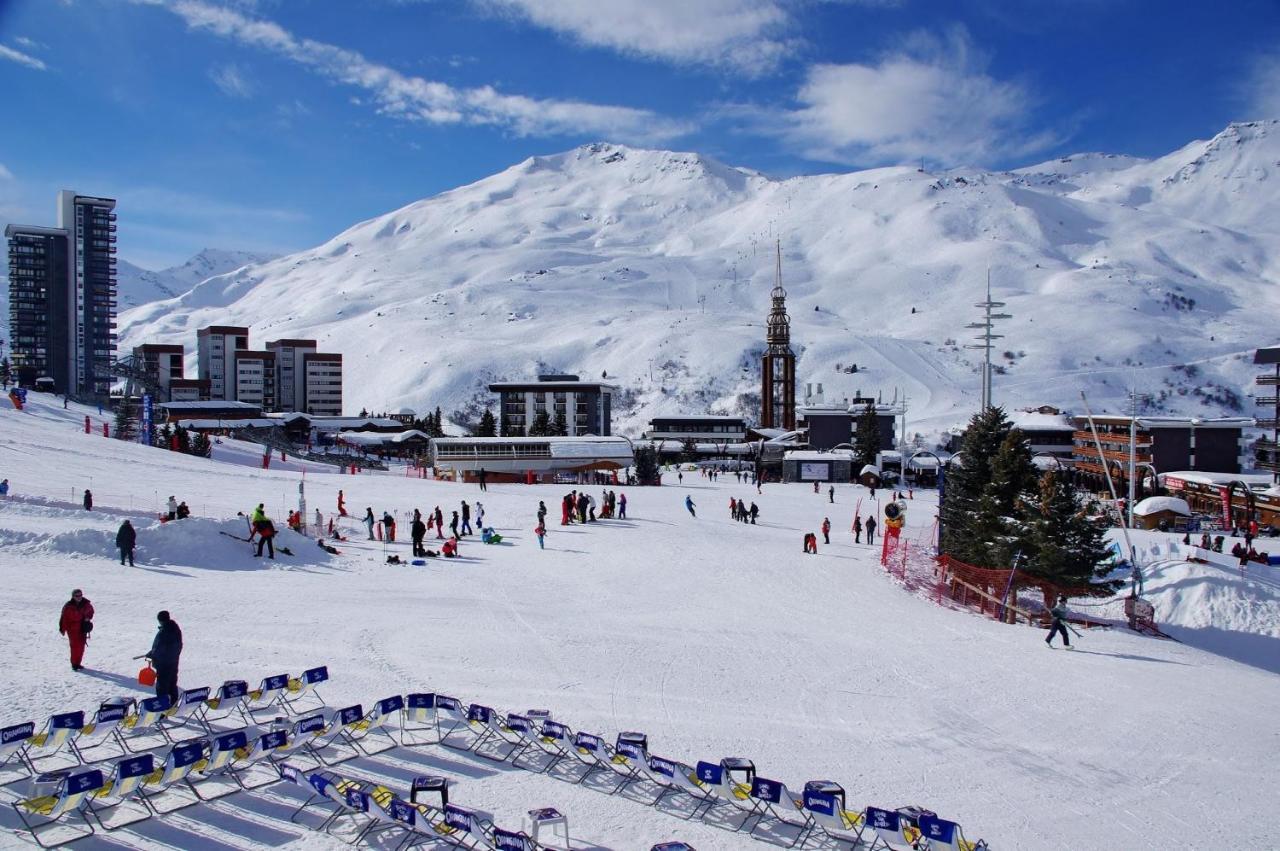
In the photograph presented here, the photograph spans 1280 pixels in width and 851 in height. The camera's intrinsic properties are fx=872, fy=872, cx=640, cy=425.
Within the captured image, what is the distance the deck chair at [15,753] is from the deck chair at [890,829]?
7181 mm

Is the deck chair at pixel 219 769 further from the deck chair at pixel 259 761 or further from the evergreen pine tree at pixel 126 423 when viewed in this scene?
the evergreen pine tree at pixel 126 423

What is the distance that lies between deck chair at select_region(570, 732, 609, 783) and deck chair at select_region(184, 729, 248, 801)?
9.93 ft

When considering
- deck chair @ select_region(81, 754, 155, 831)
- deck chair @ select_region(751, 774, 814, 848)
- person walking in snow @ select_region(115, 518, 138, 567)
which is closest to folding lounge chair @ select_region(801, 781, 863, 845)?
deck chair @ select_region(751, 774, 814, 848)

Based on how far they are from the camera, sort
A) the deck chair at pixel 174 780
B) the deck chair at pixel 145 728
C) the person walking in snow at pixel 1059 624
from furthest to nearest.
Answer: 1. the person walking in snow at pixel 1059 624
2. the deck chair at pixel 145 728
3. the deck chair at pixel 174 780

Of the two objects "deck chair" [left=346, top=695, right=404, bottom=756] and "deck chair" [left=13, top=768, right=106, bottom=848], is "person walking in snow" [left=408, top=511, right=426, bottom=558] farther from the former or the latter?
"deck chair" [left=13, top=768, right=106, bottom=848]

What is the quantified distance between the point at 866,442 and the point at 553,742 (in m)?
59.8

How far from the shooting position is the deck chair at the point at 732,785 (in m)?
7.79

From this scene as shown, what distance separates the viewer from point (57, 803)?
677 centimetres

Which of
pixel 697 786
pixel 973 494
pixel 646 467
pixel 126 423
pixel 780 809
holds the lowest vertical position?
pixel 646 467

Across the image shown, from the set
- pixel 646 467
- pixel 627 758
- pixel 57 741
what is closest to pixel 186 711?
pixel 57 741

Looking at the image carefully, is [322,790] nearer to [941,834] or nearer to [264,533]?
[941,834]

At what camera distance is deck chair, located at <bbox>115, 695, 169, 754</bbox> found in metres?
8.48

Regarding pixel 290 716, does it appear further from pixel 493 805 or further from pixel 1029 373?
pixel 1029 373

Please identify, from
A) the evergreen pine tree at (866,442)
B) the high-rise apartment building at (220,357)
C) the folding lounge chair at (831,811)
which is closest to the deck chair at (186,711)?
the folding lounge chair at (831,811)
